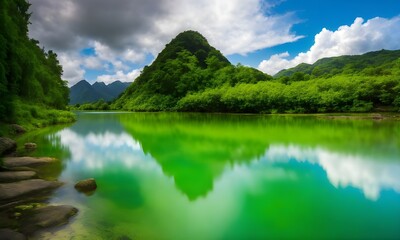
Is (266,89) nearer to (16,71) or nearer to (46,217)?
(16,71)

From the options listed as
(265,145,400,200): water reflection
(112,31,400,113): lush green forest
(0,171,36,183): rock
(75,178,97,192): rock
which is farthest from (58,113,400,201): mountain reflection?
(112,31,400,113): lush green forest

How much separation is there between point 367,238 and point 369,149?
9683 millimetres

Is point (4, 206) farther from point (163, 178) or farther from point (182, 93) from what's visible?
point (182, 93)

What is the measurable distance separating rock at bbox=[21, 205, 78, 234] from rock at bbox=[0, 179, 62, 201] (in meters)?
1.22

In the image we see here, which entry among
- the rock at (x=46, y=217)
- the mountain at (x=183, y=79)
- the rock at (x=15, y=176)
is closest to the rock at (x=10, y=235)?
the rock at (x=46, y=217)

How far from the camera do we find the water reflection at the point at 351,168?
8.33 metres

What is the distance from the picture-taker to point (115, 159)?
12766mm

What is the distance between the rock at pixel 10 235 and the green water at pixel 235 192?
1.15 ft

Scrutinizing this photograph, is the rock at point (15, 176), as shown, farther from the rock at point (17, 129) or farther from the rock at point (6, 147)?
the rock at point (17, 129)

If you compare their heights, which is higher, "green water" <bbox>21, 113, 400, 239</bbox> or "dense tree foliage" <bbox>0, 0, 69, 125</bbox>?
"dense tree foliage" <bbox>0, 0, 69, 125</bbox>

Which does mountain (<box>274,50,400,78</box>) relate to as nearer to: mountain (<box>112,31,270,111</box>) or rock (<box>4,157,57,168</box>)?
mountain (<box>112,31,270,111</box>)

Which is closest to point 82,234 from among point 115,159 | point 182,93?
point 115,159

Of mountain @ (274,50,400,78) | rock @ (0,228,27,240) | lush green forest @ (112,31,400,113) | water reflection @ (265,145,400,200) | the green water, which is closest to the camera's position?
rock @ (0,228,27,240)

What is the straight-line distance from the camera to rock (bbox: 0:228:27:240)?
4707 millimetres
